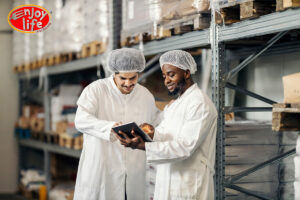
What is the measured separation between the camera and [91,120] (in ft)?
13.6

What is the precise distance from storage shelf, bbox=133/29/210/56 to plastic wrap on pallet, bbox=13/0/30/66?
4174 millimetres

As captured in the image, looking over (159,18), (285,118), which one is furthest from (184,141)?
(159,18)

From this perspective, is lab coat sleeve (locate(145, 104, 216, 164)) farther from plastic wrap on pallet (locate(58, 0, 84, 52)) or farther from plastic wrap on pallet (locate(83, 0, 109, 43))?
plastic wrap on pallet (locate(58, 0, 84, 52))

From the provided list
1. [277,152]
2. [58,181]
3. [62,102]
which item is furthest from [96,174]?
[58,181]

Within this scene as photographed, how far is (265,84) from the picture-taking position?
5633 millimetres

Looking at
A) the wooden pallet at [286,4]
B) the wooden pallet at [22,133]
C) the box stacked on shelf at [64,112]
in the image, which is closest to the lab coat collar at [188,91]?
the wooden pallet at [286,4]

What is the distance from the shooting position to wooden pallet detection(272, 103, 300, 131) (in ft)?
11.6

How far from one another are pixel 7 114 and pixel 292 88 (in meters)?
7.99

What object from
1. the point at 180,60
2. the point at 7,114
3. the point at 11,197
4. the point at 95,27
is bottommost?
the point at 11,197

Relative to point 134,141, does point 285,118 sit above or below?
above

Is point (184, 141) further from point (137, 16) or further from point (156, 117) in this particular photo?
point (137, 16)

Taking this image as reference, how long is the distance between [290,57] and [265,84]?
1.65ft

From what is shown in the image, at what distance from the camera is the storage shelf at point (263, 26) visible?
3.49 meters

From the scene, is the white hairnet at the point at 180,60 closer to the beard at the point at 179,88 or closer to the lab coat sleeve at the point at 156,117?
the beard at the point at 179,88
